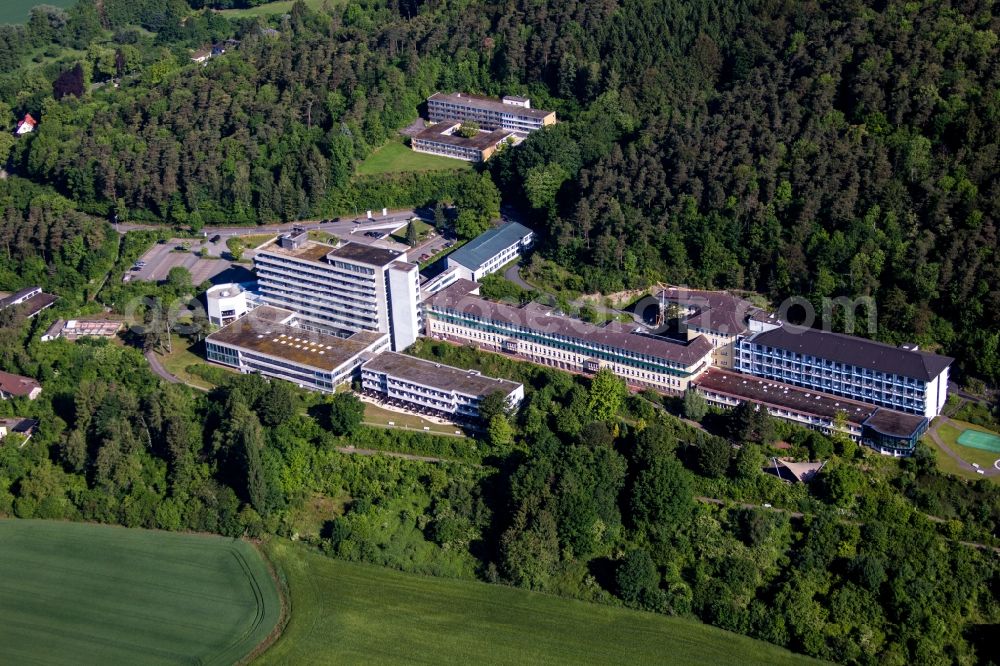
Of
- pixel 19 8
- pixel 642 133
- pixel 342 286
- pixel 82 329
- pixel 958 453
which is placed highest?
pixel 642 133

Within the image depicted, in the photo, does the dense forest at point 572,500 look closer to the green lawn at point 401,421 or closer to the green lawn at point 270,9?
the green lawn at point 401,421

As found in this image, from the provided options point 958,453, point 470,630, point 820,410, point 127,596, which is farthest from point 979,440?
point 127,596

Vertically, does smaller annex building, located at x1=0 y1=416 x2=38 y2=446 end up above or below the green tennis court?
below

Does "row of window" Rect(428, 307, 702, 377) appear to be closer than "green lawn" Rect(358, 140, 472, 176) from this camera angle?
Yes

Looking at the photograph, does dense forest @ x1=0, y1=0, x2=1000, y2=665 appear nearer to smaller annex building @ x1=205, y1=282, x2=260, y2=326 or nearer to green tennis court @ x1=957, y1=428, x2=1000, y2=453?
green tennis court @ x1=957, y1=428, x2=1000, y2=453

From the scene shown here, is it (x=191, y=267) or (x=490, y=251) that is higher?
(x=490, y=251)

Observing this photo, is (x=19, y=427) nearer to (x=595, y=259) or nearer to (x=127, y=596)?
(x=127, y=596)

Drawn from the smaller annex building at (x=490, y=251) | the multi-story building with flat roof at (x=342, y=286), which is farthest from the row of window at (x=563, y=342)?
the smaller annex building at (x=490, y=251)

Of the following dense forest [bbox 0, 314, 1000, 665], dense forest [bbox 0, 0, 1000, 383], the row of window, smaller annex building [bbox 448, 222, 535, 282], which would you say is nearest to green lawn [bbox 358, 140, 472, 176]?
dense forest [bbox 0, 0, 1000, 383]
